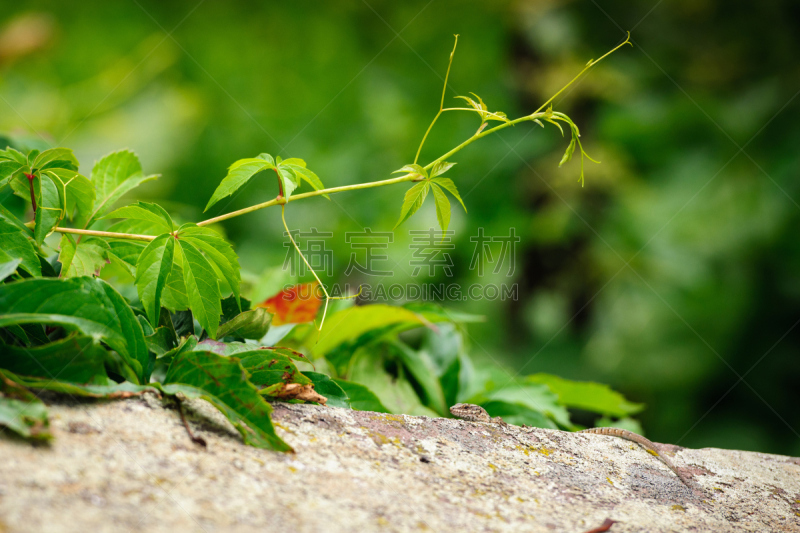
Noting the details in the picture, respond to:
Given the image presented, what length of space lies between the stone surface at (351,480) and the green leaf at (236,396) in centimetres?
2

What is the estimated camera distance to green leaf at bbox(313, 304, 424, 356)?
87 centimetres

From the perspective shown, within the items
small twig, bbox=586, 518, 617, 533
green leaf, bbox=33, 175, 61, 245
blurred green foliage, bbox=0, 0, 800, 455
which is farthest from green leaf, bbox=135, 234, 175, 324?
blurred green foliage, bbox=0, 0, 800, 455

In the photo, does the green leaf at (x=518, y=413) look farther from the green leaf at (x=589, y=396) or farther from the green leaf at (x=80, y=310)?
the green leaf at (x=80, y=310)

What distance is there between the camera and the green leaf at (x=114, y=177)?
710 mm

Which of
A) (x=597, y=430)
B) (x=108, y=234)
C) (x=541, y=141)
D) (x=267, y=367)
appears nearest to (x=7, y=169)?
(x=108, y=234)

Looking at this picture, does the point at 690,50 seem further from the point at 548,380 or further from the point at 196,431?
the point at 196,431

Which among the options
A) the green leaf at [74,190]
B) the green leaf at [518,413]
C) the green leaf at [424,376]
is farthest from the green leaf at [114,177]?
the green leaf at [518,413]

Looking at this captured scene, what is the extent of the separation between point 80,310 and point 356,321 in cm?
47

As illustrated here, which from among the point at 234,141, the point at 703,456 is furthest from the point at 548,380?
the point at 234,141

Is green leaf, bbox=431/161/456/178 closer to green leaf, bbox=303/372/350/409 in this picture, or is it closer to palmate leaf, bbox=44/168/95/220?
green leaf, bbox=303/372/350/409

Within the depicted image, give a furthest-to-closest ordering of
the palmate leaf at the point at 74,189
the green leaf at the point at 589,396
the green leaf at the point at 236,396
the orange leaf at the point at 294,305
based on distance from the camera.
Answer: the green leaf at the point at 589,396 → the orange leaf at the point at 294,305 → the palmate leaf at the point at 74,189 → the green leaf at the point at 236,396

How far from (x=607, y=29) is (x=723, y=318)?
4.25ft

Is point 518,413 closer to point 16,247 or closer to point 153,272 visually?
point 153,272

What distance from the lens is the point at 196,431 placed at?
48 cm
